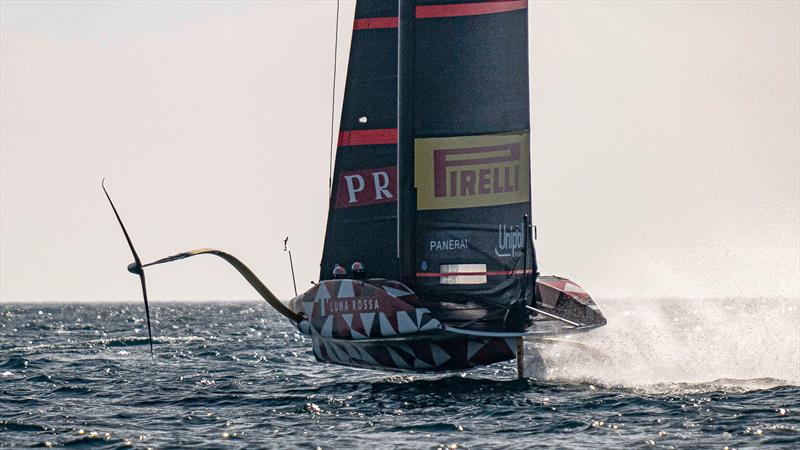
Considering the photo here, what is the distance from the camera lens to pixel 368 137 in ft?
78.4

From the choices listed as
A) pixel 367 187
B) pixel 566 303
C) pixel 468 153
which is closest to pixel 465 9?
pixel 468 153

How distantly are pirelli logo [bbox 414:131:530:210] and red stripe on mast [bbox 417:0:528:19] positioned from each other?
2326 mm

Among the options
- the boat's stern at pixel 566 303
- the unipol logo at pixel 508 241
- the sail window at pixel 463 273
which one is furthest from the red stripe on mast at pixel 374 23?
the boat's stern at pixel 566 303

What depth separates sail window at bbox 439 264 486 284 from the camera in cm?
2302

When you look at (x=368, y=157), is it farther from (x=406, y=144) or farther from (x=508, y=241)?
(x=508, y=241)

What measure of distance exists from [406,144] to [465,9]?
2.75 m

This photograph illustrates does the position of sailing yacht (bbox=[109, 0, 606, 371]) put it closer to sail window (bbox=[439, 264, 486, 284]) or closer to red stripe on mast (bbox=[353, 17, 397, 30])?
sail window (bbox=[439, 264, 486, 284])

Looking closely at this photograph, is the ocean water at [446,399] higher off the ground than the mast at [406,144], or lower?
lower

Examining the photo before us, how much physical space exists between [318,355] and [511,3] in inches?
304

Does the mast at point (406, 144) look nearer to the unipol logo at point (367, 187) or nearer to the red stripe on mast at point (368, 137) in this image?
the unipol logo at point (367, 187)

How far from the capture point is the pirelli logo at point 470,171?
22.9m

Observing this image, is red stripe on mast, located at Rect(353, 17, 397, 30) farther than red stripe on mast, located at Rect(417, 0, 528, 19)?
Yes

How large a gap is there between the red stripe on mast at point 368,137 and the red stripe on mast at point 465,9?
2333 mm

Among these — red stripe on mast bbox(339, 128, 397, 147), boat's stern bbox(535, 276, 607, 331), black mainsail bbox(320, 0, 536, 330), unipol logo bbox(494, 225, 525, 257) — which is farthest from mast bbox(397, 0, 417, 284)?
boat's stern bbox(535, 276, 607, 331)
